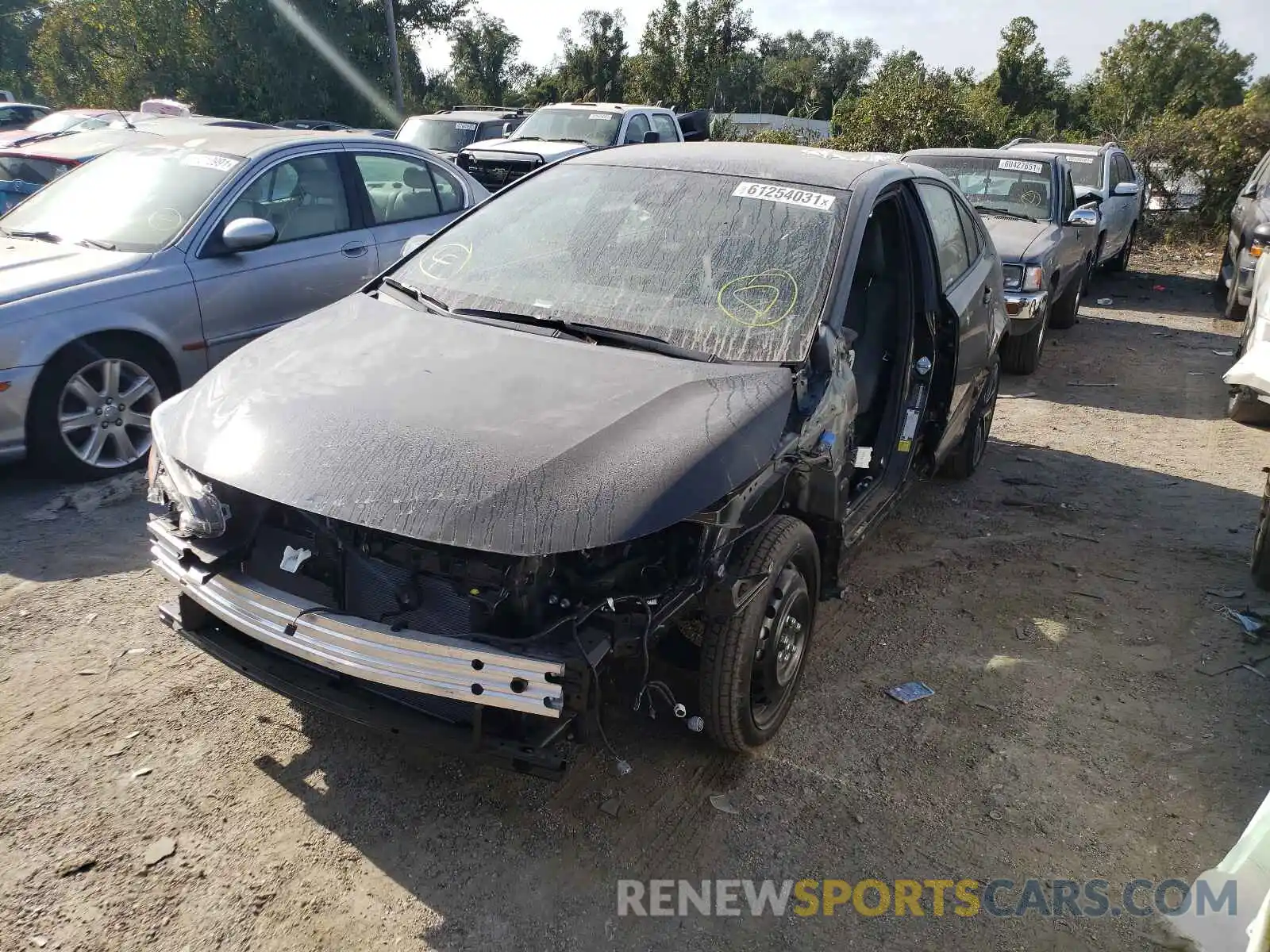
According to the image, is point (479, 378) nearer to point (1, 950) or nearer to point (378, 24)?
point (1, 950)

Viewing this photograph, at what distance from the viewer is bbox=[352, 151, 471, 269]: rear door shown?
609 cm

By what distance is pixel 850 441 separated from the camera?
11.1 feet

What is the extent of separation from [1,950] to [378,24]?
1219 inches

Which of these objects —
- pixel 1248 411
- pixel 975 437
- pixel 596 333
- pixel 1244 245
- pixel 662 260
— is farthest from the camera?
pixel 1244 245

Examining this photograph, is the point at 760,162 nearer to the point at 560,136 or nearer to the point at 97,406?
the point at 97,406

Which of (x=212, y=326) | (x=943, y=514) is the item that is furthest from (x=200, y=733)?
(x=943, y=514)

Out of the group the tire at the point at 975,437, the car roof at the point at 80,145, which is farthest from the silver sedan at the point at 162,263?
the tire at the point at 975,437

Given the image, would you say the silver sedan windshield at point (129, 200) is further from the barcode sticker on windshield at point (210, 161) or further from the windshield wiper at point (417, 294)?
the windshield wiper at point (417, 294)

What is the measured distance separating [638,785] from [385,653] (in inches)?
41.3

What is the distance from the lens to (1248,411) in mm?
6770

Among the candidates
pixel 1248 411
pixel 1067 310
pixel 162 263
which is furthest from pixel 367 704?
pixel 1067 310

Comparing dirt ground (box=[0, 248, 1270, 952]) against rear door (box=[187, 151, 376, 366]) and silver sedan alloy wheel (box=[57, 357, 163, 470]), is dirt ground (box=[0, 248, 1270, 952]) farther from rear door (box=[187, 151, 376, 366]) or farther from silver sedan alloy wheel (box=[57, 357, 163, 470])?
rear door (box=[187, 151, 376, 366])

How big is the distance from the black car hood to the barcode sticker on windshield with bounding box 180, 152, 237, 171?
A: 9.36 feet

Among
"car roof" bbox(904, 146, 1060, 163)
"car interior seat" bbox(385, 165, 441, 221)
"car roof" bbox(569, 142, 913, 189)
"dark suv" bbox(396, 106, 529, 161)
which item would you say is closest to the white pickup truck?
"dark suv" bbox(396, 106, 529, 161)
